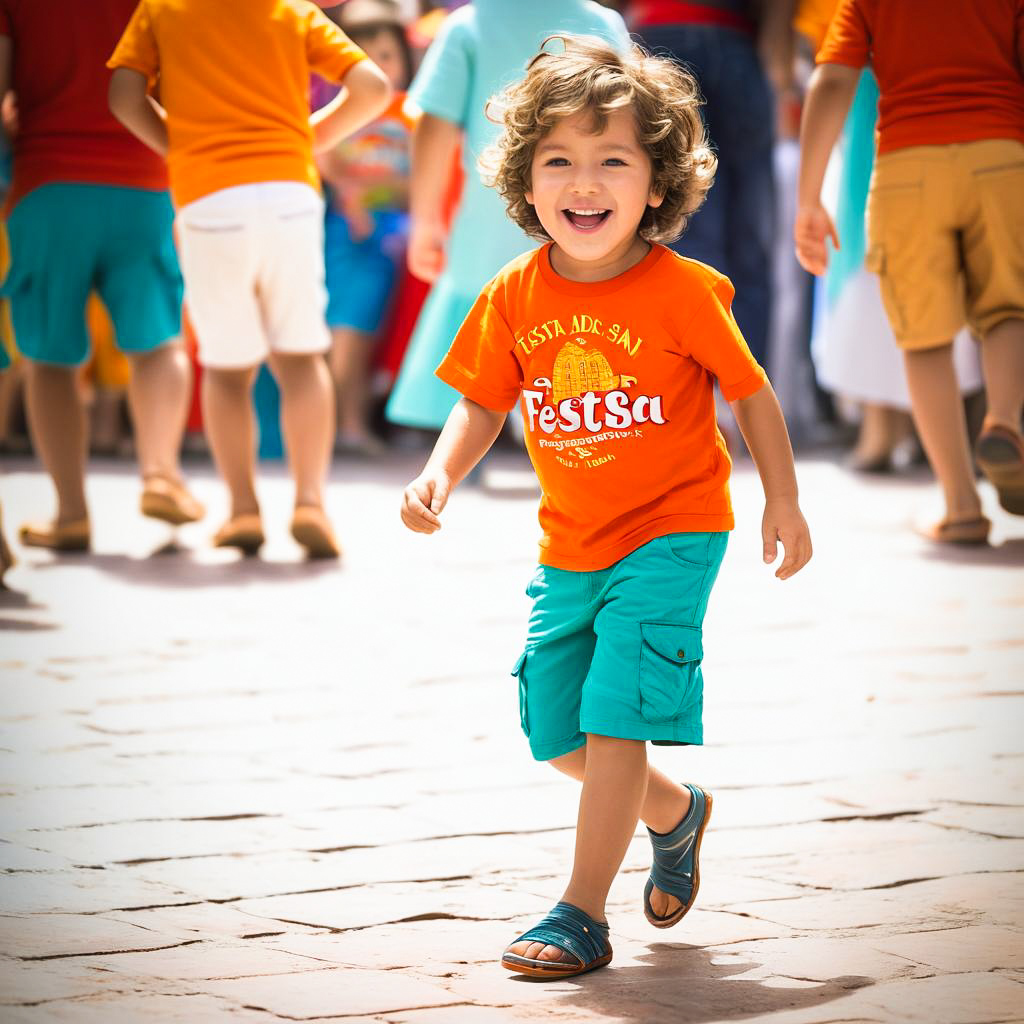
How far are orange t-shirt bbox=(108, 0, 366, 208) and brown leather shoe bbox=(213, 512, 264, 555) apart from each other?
97 centimetres

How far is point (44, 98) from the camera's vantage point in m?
4.61

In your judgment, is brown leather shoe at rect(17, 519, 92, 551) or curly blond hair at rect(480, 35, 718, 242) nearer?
curly blond hair at rect(480, 35, 718, 242)

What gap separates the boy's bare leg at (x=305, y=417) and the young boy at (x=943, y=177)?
62.0 inches

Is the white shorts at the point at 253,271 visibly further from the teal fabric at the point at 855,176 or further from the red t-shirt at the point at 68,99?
the teal fabric at the point at 855,176

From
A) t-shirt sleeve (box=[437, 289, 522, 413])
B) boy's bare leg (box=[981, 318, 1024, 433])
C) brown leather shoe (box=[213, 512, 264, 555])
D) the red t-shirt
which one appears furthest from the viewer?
brown leather shoe (box=[213, 512, 264, 555])

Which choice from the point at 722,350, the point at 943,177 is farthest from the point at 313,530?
the point at 722,350

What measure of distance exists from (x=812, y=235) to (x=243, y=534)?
6.76 feet

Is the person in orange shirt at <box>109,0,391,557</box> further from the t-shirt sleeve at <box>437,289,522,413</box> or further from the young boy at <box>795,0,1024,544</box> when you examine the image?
the t-shirt sleeve at <box>437,289,522,413</box>

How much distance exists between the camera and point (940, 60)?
3.67 metres

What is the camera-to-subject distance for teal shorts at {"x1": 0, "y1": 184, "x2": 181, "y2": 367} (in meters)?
4.77

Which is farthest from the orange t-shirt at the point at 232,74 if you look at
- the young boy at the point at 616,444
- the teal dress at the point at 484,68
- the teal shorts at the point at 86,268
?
the young boy at the point at 616,444

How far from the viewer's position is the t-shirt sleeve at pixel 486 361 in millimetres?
2471

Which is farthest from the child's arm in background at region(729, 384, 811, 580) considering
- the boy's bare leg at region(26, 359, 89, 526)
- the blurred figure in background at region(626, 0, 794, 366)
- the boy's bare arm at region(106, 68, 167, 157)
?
the blurred figure in background at region(626, 0, 794, 366)

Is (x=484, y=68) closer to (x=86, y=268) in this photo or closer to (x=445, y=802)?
(x=86, y=268)
